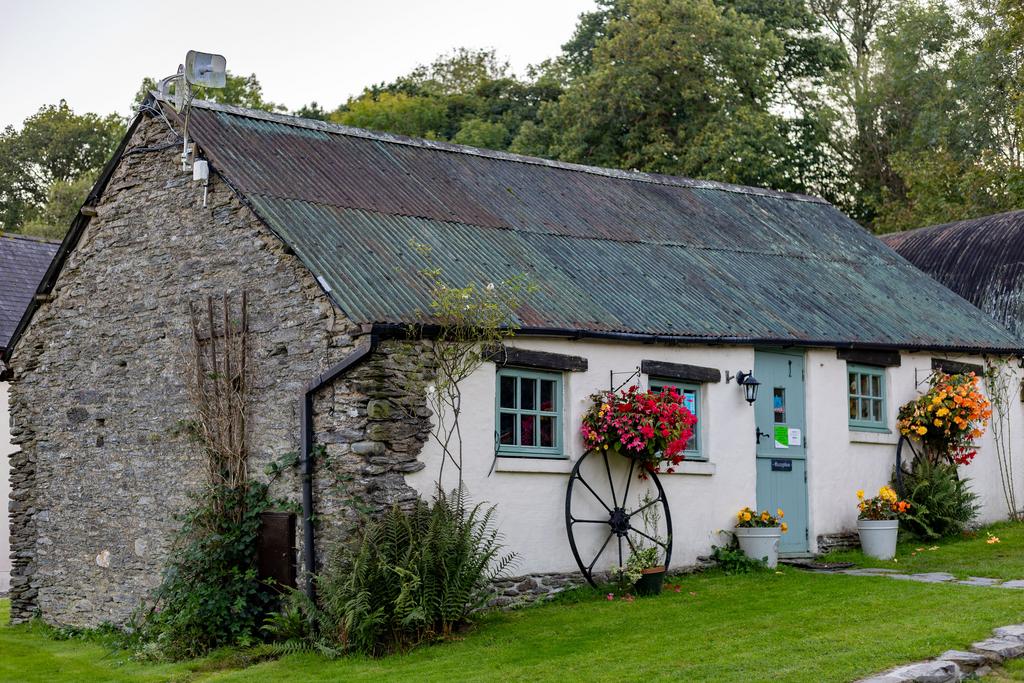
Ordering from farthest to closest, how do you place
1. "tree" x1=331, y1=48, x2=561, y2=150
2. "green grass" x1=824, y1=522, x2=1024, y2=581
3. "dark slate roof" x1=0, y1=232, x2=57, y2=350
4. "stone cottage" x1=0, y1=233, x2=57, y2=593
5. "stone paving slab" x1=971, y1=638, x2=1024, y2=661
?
"tree" x1=331, y1=48, x2=561, y2=150, "dark slate roof" x1=0, y1=232, x2=57, y2=350, "stone cottage" x1=0, y1=233, x2=57, y2=593, "green grass" x1=824, y1=522, x2=1024, y2=581, "stone paving slab" x1=971, y1=638, x2=1024, y2=661

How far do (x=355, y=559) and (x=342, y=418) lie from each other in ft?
4.56

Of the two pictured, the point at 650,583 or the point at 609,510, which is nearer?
the point at 650,583

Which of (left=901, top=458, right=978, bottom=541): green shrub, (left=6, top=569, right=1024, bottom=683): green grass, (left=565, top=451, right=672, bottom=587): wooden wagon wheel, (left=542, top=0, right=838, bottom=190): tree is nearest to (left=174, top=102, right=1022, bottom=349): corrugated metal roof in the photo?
(left=565, top=451, right=672, bottom=587): wooden wagon wheel

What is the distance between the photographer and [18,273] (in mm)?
22781

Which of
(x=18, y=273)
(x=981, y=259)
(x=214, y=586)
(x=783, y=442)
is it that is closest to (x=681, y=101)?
(x=981, y=259)

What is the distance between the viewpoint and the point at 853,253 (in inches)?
736

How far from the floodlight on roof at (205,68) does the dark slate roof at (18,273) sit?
946 centimetres

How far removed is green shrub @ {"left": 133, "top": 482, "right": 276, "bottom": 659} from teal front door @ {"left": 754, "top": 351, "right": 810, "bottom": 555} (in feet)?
19.7

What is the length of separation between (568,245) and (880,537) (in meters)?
5.14

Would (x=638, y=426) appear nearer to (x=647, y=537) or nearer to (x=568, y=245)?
(x=647, y=537)

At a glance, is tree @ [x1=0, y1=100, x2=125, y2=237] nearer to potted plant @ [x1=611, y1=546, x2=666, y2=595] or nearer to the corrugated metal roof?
the corrugated metal roof

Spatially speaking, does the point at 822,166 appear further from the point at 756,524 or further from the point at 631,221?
the point at 756,524

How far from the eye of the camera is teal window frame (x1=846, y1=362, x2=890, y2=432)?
50.8 ft

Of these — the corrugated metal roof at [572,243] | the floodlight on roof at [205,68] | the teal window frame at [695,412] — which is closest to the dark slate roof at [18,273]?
the corrugated metal roof at [572,243]
